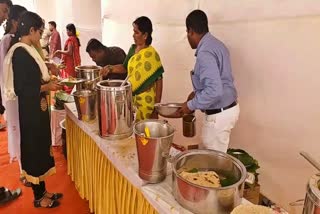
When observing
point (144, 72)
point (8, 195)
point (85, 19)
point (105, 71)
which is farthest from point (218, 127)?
point (85, 19)

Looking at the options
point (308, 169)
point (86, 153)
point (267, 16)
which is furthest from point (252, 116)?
point (86, 153)

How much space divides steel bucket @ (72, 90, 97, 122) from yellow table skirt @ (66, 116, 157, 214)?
106mm

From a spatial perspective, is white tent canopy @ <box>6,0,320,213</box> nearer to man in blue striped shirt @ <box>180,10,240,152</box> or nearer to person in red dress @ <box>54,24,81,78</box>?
man in blue striped shirt @ <box>180,10,240,152</box>

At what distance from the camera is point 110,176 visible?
1317 millimetres

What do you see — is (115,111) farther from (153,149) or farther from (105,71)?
(105,71)

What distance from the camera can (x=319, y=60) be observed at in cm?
136

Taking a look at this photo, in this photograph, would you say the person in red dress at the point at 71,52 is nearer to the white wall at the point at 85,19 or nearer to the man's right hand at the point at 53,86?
the white wall at the point at 85,19

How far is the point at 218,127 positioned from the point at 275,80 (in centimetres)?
41

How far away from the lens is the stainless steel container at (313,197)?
0.60 meters

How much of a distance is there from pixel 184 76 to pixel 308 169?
115 centimetres

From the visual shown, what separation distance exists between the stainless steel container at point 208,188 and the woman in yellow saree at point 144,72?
86cm

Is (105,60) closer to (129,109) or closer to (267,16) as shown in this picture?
(129,109)

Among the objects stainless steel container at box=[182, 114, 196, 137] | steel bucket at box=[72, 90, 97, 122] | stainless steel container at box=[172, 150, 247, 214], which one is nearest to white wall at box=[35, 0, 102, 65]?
steel bucket at box=[72, 90, 97, 122]

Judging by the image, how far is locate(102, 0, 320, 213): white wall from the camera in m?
1.42
